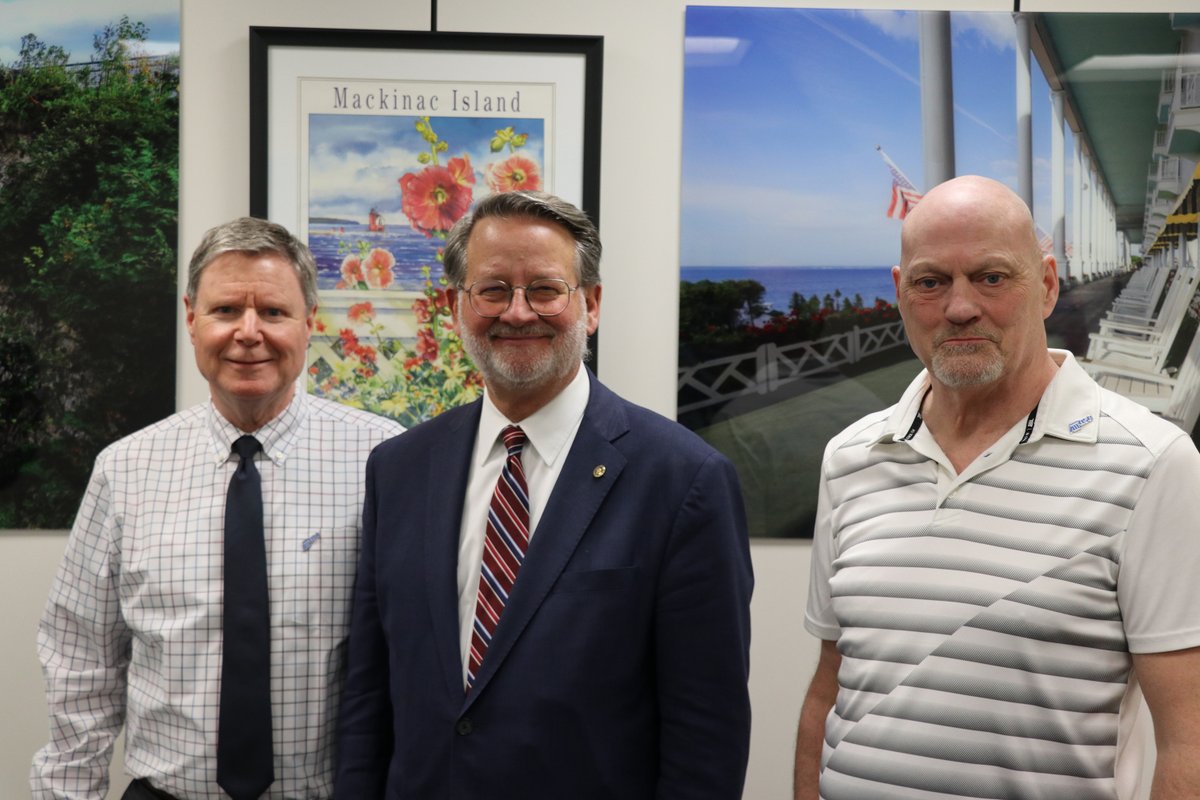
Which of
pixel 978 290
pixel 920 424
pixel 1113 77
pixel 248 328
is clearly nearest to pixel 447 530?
pixel 248 328

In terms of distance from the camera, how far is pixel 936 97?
2.63m

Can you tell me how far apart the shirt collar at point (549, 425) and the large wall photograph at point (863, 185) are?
87 centimetres

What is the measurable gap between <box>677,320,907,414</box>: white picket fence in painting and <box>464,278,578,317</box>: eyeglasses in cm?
94

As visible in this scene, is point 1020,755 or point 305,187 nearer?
point 1020,755

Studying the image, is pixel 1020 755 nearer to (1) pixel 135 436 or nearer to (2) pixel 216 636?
(2) pixel 216 636

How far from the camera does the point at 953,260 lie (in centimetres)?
154

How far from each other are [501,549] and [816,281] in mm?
1288

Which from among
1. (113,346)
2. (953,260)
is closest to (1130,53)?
(953,260)

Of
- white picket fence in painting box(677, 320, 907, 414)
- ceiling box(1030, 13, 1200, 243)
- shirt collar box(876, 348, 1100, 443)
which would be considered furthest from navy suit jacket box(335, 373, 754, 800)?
ceiling box(1030, 13, 1200, 243)

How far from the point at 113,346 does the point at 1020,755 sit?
2.21m

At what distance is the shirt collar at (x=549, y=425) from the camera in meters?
1.78

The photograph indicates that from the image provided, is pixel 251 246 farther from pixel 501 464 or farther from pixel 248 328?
pixel 501 464

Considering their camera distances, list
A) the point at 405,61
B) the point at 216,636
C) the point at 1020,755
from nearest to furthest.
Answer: the point at 1020,755, the point at 216,636, the point at 405,61

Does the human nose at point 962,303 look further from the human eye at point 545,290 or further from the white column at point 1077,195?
the white column at point 1077,195
